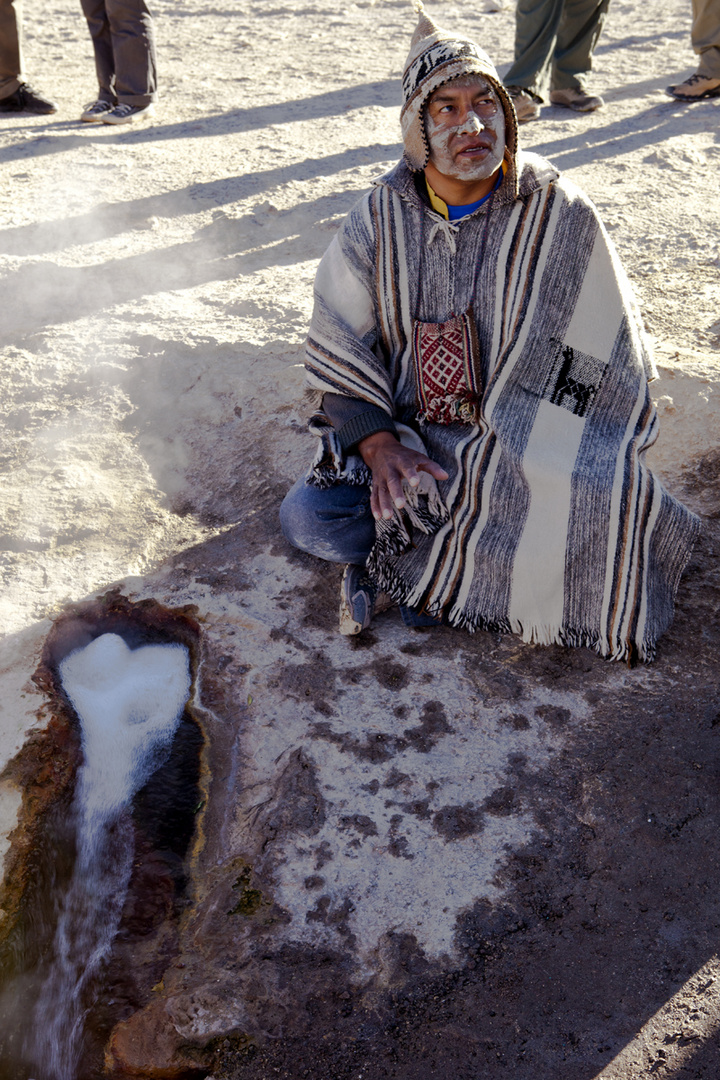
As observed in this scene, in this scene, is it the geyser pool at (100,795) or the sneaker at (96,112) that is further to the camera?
the sneaker at (96,112)

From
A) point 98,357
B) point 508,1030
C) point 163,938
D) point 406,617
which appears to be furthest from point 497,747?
point 98,357

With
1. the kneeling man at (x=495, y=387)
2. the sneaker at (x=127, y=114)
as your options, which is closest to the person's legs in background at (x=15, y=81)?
the sneaker at (x=127, y=114)

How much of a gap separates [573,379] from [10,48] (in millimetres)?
4405

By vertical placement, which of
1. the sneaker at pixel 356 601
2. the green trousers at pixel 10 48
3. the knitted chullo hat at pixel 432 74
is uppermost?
the knitted chullo hat at pixel 432 74

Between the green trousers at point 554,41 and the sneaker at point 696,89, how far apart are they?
0.55 meters

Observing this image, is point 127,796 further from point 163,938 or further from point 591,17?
point 591,17

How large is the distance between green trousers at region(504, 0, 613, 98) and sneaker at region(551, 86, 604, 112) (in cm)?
2

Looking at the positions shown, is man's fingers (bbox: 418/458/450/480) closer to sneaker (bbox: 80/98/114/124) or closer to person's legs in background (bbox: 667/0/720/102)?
sneaker (bbox: 80/98/114/124)

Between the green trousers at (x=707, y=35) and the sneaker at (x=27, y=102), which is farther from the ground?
the green trousers at (x=707, y=35)

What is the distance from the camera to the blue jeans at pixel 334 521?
2168 mm

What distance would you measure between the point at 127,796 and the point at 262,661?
42 cm

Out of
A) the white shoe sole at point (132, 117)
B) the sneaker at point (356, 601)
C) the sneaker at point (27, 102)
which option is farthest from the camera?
the sneaker at point (27, 102)

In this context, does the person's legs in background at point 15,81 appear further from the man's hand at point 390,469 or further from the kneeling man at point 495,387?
the man's hand at point 390,469

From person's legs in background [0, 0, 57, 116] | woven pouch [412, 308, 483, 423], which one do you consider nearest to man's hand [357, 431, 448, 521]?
woven pouch [412, 308, 483, 423]
